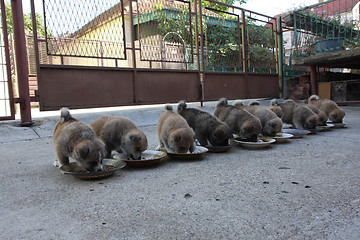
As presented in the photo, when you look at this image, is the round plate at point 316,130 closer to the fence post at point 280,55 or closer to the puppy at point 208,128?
the puppy at point 208,128

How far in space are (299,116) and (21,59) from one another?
→ 21.1 ft

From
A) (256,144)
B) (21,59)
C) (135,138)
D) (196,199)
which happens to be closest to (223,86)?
(256,144)

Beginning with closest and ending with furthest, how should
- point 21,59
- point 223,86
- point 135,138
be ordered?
point 135,138 → point 21,59 → point 223,86

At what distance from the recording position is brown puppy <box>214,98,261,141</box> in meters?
4.61

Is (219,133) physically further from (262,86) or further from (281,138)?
(262,86)

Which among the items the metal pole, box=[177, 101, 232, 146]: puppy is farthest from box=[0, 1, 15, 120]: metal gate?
box=[177, 101, 232, 146]: puppy

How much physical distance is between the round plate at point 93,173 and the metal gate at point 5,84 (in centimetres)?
422

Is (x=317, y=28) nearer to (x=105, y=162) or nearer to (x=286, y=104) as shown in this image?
(x=286, y=104)

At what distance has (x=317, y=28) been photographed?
36.3 feet

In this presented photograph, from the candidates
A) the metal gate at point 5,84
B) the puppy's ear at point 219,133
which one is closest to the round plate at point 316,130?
the puppy's ear at point 219,133

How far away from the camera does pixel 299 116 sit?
5.97m

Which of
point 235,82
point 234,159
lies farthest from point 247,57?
point 234,159

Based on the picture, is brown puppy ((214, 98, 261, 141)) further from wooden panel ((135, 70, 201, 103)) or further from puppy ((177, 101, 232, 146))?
wooden panel ((135, 70, 201, 103))

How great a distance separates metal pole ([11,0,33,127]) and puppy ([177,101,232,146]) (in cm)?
386
